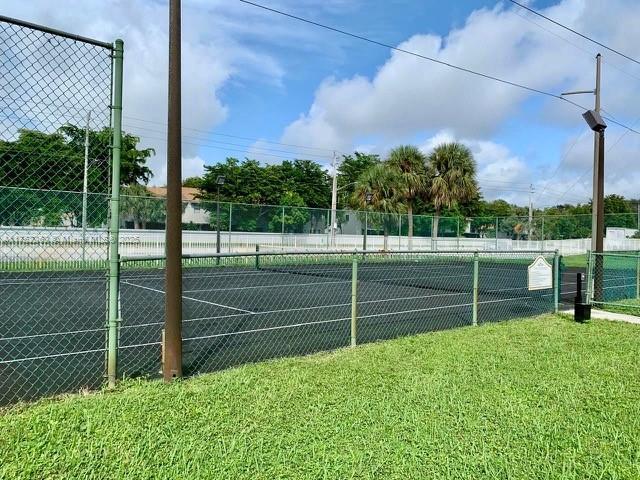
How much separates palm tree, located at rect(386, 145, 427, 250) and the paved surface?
18.8 metres

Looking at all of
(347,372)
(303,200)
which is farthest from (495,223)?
(347,372)

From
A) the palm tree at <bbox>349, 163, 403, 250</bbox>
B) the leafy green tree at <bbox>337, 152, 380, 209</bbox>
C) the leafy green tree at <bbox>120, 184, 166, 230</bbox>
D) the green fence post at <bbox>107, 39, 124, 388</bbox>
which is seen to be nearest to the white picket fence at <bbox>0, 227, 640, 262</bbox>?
the leafy green tree at <bbox>120, 184, 166, 230</bbox>

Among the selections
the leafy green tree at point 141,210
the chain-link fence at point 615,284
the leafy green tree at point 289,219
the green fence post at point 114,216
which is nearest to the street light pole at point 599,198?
the chain-link fence at point 615,284

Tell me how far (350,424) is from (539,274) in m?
7.38

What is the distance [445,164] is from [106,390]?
1403 inches

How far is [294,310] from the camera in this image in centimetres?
1098

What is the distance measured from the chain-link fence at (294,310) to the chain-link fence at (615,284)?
0.84 meters

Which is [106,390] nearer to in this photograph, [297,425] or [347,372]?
[297,425]

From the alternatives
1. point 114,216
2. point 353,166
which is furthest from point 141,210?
point 353,166

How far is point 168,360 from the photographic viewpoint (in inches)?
213

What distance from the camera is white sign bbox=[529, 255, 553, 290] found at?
10.3 metres

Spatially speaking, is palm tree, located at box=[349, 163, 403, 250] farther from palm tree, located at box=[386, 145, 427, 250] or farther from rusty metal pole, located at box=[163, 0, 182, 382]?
rusty metal pole, located at box=[163, 0, 182, 382]

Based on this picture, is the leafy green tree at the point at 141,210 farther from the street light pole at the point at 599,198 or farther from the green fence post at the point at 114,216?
the green fence post at the point at 114,216

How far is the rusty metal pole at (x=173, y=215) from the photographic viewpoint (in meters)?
5.39
